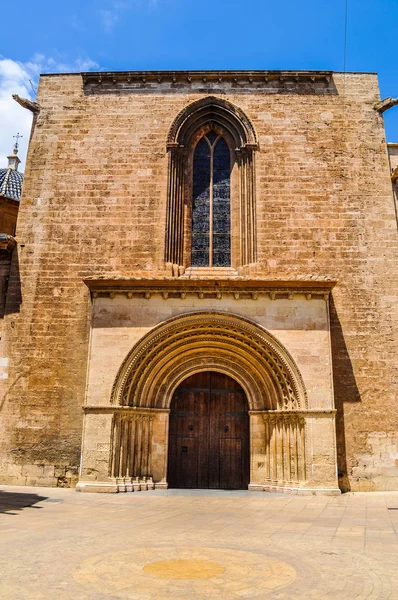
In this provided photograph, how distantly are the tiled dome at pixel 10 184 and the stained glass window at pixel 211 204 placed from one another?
8170 millimetres

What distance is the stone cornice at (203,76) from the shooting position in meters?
13.9

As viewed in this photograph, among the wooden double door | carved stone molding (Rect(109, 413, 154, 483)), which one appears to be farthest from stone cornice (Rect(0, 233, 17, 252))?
the wooden double door

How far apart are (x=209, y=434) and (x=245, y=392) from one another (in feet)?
4.28

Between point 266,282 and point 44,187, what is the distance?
6.50m

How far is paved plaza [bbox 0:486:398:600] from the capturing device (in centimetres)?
405

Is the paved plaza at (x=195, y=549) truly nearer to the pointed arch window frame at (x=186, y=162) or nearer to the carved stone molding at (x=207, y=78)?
the pointed arch window frame at (x=186, y=162)

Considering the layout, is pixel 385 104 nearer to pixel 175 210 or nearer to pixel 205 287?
pixel 175 210

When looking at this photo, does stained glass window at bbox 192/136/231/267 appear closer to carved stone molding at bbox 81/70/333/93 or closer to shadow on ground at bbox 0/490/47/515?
carved stone molding at bbox 81/70/333/93

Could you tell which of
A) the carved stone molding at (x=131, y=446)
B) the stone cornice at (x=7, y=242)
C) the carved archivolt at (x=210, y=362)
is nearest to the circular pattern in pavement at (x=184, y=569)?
the carved stone molding at (x=131, y=446)

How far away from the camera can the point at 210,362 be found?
1220 cm

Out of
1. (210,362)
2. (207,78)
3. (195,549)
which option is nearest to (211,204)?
(207,78)

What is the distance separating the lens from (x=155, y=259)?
41.9 ft

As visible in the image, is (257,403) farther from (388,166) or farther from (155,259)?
(388,166)

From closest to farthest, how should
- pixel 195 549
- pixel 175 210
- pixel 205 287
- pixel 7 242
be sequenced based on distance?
pixel 195 549
pixel 205 287
pixel 7 242
pixel 175 210
